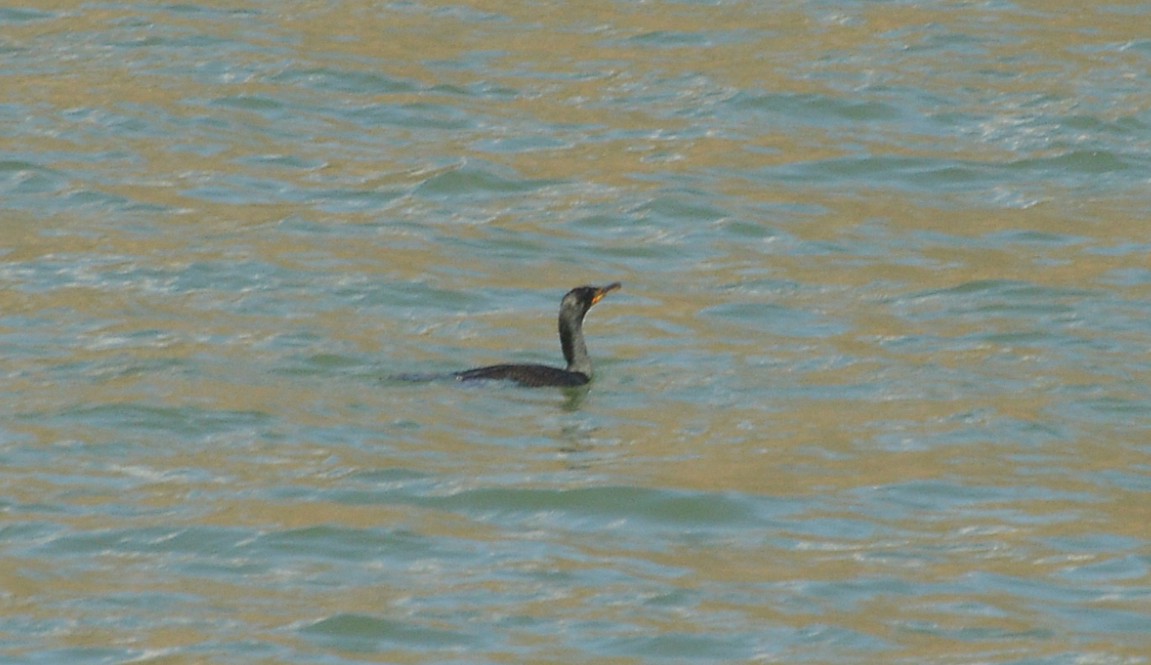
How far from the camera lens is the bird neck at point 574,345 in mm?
13508

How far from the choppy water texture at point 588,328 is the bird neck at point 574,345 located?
0.26 metres

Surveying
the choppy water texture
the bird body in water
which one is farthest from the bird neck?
the choppy water texture

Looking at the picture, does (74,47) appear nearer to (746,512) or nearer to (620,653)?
(746,512)

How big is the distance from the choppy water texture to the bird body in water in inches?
8.6

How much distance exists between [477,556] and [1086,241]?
7046 mm

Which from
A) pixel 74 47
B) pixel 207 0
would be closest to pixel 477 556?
pixel 74 47

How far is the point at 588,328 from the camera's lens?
14.7 m

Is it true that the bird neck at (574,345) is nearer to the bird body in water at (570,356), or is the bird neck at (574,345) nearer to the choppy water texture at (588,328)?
the bird body in water at (570,356)

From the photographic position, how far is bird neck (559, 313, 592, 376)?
13508mm

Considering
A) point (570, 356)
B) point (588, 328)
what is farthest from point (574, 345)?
point (588, 328)

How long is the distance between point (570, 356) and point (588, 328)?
1194 mm

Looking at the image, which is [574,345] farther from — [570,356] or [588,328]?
[588,328]

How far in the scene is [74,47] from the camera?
67.1 feet

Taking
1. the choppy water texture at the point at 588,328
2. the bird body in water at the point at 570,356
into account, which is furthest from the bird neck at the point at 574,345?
the choppy water texture at the point at 588,328
